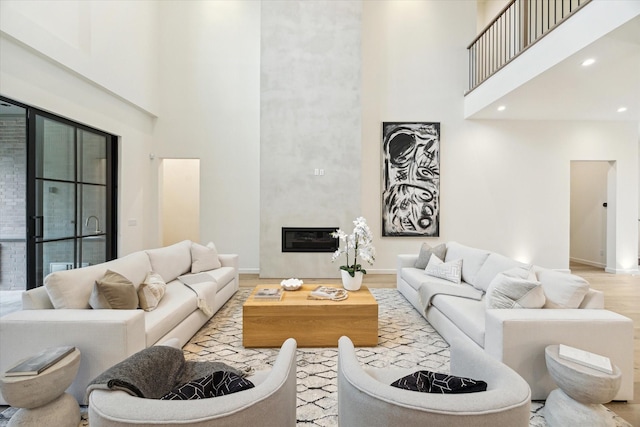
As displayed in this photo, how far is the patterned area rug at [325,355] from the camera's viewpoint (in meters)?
2.15

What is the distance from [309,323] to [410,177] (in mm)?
4171

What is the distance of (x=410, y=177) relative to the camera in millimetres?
6504

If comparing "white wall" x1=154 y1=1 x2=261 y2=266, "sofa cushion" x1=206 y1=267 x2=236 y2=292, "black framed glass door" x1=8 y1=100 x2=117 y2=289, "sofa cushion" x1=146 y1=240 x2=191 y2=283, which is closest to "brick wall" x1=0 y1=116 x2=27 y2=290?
"black framed glass door" x1=8 y1=100 x2=117 y2=289

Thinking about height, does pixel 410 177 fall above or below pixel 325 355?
above

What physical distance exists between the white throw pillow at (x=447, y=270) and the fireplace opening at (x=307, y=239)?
2.14 meters

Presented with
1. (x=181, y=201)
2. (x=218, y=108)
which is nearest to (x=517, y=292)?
(x=218, y=108)

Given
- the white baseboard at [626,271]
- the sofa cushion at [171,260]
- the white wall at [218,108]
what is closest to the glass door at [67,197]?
the sofa cushion at [171,260]

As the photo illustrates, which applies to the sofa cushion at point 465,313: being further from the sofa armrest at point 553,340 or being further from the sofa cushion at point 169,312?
the sofa cushion at point 169,312

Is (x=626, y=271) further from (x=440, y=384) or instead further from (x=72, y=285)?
(x=72, y=285)

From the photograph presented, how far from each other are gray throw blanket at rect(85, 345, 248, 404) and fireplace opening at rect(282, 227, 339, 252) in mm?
4230

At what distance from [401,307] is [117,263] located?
3.19m

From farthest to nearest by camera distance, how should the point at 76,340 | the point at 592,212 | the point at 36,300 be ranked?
the point at 592,212 < the point at 36,300 < the point at 76,340

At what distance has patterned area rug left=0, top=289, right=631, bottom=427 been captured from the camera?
2.15m

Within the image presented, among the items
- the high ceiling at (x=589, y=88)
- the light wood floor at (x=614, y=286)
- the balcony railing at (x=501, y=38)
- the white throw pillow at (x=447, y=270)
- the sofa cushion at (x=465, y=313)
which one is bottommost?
the light wood floor at (x=614, y=286)
